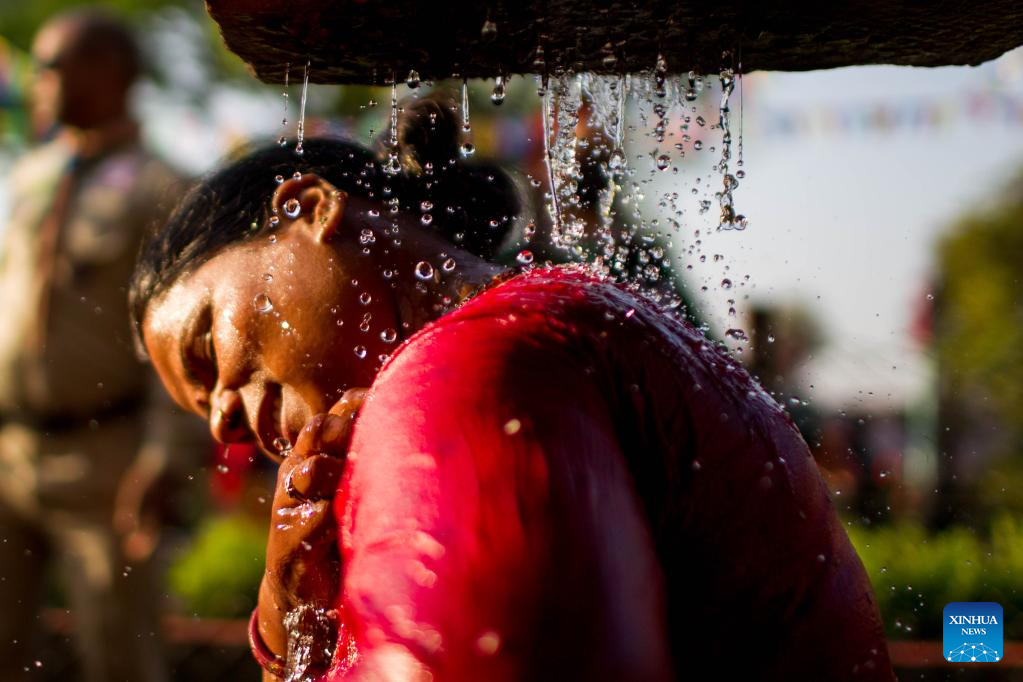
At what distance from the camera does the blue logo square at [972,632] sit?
4.60 metres

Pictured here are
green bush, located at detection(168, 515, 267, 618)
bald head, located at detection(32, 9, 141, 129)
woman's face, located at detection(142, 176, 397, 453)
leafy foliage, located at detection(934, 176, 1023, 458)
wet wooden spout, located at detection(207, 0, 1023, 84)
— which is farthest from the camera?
leafy foliage, located at detection(934, 176, 1023, 458)

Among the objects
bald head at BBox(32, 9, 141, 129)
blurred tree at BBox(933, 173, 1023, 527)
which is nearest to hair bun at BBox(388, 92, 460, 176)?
bald head at BBox(32, 9, 141, 129)

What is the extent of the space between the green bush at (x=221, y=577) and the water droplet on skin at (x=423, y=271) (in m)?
5.40

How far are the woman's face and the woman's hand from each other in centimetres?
21

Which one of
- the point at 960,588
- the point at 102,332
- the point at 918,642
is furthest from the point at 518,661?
the point at 960,588

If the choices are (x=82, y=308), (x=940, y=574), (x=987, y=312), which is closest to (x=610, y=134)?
(x=82, y=308)

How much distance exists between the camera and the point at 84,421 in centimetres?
462

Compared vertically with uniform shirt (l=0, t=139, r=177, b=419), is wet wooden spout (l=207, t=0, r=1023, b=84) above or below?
above

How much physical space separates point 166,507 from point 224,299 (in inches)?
127

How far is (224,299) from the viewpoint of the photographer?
5.65 ft

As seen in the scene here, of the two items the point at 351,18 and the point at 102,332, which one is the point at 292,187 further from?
the point at 102,332

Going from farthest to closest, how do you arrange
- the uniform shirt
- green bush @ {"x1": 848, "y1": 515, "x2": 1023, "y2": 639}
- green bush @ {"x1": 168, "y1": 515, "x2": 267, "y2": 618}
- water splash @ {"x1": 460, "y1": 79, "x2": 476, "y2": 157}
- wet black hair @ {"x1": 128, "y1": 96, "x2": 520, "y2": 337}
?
green bush @ {"x1": 168, "y1": 515, "x2": 267, "y2": 618}, green bush @ {"x1": 848, "y1": 515, "x2": 1023, "y2": 639}, the uniform shirt, water splash @ {"x1": 460, "y1": 79, "x2": 476, "y2": 157}, wet black hair @ {"x1": 128, "y1": 96, "x2": 520, "y2": 337}

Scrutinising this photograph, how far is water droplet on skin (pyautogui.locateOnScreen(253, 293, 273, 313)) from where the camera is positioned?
1.64 m

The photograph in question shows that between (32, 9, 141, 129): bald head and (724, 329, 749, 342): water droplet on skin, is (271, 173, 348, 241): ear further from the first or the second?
(32, 9, 141, 129): bald head
